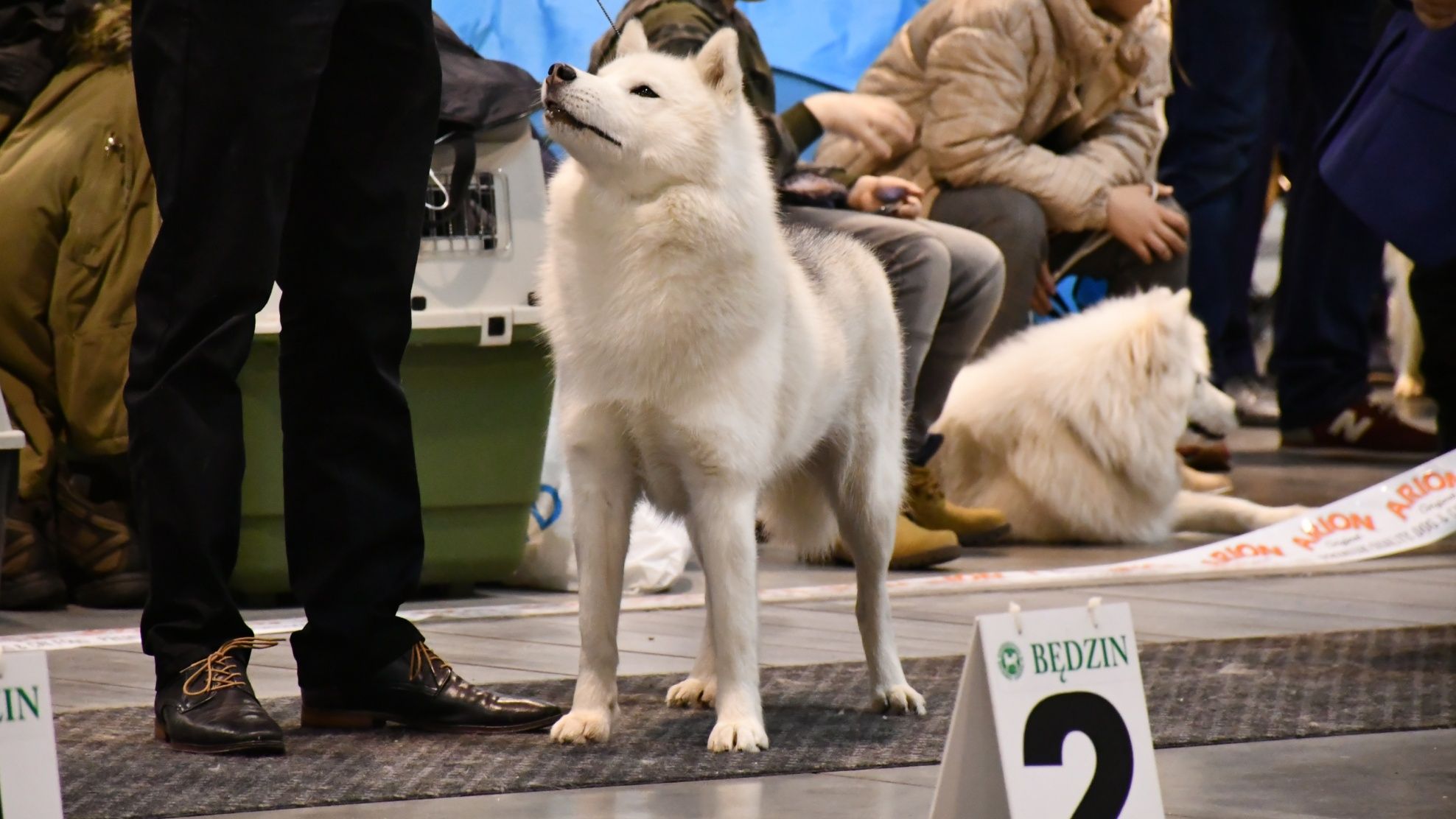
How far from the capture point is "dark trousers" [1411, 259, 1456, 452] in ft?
10.8

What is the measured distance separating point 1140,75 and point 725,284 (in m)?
2.85

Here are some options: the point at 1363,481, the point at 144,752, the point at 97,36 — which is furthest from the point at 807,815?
the point at 1363,481

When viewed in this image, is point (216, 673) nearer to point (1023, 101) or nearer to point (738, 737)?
point (738, 737)

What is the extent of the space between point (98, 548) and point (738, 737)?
1.72m

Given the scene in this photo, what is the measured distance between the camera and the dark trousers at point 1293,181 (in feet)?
17.6

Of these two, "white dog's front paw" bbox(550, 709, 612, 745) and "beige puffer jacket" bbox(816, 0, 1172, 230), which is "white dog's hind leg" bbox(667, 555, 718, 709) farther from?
"beige puffer jacket" bbox(816, 0, 1172, 230)

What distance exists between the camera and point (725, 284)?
2273 mm

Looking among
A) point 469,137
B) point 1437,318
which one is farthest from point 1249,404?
point 469,137

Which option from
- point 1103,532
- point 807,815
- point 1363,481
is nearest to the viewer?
point 807,815

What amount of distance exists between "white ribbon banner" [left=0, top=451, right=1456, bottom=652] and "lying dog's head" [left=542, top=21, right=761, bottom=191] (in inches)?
49.5

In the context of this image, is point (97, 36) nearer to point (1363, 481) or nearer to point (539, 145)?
point (539, 145)

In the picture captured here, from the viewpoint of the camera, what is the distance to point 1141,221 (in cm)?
479

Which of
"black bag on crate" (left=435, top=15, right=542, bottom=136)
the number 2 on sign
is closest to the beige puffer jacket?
"black bag on crate" (left=435, top=15, right=542, bottom=136)

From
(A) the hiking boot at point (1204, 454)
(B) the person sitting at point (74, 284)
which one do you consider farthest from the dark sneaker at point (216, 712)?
(A) the hiking boot at point (1204, 454)
